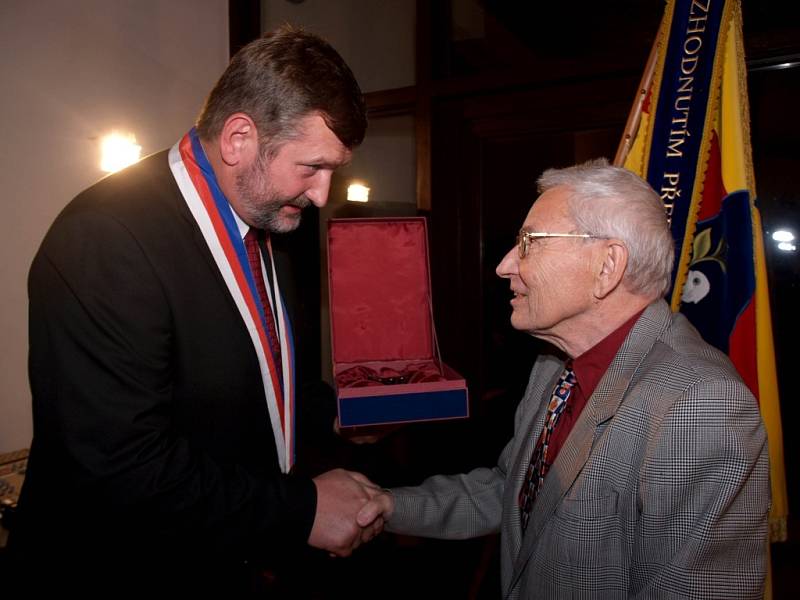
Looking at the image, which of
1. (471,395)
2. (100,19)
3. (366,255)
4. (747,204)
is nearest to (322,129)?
(366,255)

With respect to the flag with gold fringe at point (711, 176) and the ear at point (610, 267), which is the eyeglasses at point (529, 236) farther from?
the flag with gold fringe at point (711, 176)

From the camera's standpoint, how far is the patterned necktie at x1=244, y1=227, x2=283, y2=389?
1.64m

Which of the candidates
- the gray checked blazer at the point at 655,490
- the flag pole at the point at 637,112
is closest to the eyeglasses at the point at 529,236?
the gray checked blazer at the point at 655,490

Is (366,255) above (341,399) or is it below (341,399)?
above

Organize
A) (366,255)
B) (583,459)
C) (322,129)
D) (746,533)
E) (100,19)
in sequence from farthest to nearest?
(100,19), (366,255), (322,129), (583,459), (746,533)

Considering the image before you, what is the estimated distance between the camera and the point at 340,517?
1.52 m

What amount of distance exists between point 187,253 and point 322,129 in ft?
1.59

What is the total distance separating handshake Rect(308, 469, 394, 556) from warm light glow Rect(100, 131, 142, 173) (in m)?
2.29

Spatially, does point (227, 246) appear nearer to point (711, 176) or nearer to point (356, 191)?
point (711, 176)

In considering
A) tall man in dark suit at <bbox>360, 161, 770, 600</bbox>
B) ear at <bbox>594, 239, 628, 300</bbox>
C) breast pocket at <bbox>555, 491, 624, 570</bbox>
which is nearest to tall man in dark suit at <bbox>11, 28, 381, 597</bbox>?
tall man in dark suit at <bbox>360, 161, 770, 600</bbox>

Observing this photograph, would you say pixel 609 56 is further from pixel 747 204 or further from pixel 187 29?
pixel 187 29

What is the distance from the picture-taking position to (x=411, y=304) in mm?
2498

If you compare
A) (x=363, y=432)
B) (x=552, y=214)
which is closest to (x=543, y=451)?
(x=552, y=214)

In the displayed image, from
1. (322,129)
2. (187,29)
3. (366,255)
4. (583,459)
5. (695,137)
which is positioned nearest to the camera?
(583,459)
